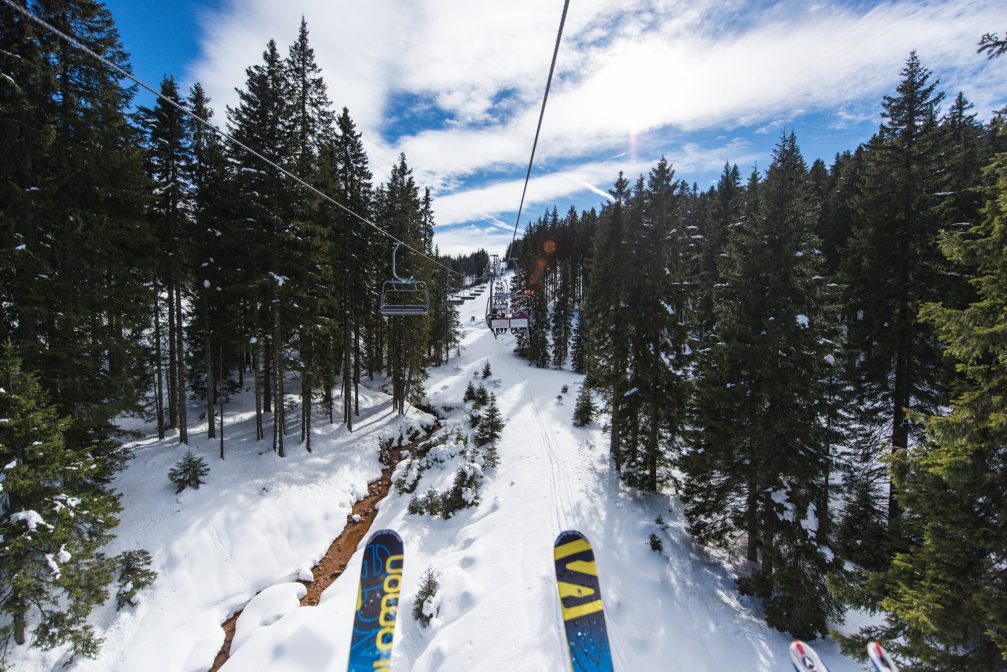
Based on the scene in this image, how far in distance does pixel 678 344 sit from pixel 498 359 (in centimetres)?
3678

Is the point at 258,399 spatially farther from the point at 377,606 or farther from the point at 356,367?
the point at 377,606

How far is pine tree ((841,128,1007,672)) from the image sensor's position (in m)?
5.60

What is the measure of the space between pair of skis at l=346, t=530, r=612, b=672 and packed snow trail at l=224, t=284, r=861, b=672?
122 cm

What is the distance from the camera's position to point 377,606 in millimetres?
8906

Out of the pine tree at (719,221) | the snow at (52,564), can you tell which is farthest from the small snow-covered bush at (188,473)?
the pine tree at (719,221)

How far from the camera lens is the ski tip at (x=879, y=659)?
4980 millimetres

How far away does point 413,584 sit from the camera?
478 inches

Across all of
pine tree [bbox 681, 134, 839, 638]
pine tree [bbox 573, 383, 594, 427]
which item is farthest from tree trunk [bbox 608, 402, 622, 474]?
pine tree [bbox 573, 383, 594, 427]

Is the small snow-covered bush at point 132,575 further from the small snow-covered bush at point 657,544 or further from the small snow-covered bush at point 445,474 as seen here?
the small snow-covered bush at point 657,544

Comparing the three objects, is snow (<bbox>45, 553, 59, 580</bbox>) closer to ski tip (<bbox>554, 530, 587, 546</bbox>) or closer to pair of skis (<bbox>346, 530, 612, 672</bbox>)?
pair of skis (<bbox>346, 530, 612, 672</bbox>)

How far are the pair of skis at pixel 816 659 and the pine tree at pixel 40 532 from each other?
1521cm

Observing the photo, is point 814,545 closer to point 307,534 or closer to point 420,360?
point 307,534

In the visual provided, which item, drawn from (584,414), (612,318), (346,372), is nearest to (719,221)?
(584,414)

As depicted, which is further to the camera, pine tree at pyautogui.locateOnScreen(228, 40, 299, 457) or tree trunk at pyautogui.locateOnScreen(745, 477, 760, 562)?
pine tree at pyautogui.locateOnScreen(228, 40, 299, 457)
